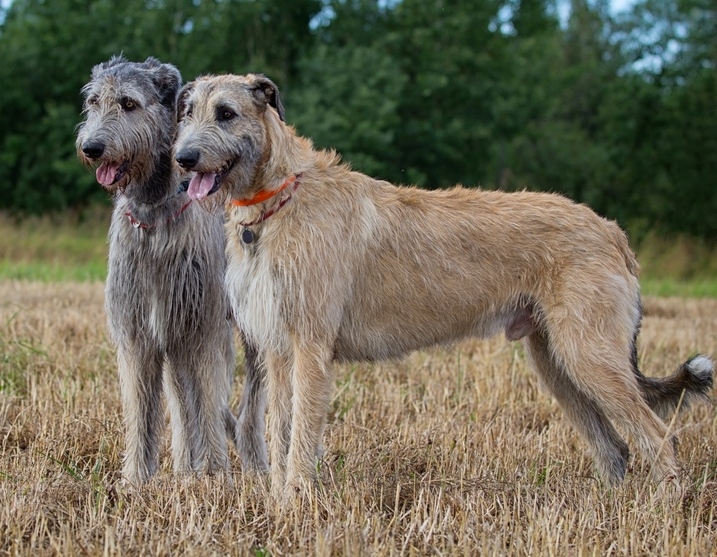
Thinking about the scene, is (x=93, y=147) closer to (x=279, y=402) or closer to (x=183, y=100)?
(x=183, y=100)

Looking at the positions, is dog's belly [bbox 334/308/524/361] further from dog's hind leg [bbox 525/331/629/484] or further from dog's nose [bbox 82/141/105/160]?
dog's nose [bbox 82/141/105/160]

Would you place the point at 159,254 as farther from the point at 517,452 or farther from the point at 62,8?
the point at 62,8

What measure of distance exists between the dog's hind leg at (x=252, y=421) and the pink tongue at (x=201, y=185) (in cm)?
114

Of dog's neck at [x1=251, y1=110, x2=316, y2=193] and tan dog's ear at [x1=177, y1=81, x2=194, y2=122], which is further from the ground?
tan dog's ear at [x1=177, y1=81, x2=194, y2=122]

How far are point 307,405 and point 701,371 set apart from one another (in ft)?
7.48

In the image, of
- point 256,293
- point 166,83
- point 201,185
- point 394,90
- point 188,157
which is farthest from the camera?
point 394,90

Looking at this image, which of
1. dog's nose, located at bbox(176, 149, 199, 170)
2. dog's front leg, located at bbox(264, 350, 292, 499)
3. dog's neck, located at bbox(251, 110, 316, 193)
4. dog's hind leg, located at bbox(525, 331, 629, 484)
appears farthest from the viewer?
dog's hind leg, located at bbox(525, 331, 629, 484)

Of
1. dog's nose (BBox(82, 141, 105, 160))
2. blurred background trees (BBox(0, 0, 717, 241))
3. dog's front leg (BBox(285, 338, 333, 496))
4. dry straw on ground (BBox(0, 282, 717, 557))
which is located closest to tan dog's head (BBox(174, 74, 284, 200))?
dog's nose (BBox(82, 141, 105, 160))

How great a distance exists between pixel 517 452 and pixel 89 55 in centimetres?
2030

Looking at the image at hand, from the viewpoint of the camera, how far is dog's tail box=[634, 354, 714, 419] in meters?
4.89

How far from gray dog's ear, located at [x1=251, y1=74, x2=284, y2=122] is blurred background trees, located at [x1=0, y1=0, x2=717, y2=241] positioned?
15.6 metres

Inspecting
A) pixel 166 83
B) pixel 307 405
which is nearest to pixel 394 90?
pixel 166 83

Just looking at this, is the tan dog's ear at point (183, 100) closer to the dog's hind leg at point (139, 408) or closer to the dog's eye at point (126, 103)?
the dog's eye at point (126, 103)

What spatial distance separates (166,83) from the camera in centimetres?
482
